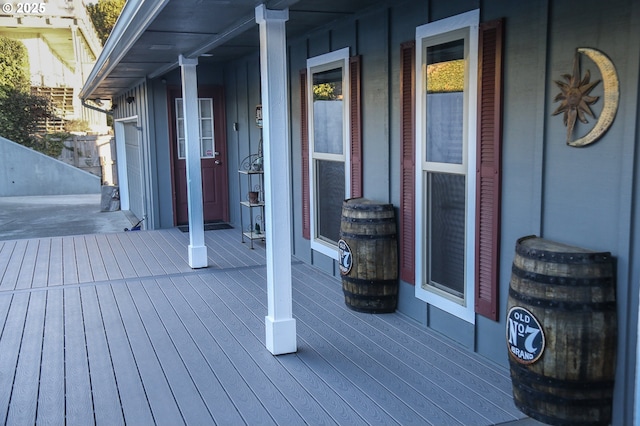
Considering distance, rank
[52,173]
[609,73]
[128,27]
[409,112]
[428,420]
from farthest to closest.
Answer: [52,173]
[128,27]
[409,112]
[428,420]
[609,73]

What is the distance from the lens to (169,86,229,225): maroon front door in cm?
919

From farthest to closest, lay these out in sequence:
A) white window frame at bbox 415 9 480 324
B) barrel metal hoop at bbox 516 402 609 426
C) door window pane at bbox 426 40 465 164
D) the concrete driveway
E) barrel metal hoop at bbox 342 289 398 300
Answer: the concrete driveway, barrel metal hoop at bbox 342 289 398 300, door window pane at bbox 426 40 465 164, white window frame at bbox 415 9 480 324, barrel metal hoop at bbox 516 402 609 426

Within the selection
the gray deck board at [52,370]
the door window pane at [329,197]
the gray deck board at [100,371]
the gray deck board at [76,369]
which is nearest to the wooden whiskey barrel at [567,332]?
the gray deck board at [100,371]

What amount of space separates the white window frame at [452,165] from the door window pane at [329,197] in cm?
146

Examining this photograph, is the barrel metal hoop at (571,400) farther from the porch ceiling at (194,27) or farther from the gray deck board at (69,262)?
the gray deck board at (69,262)

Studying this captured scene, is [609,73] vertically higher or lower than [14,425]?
higher

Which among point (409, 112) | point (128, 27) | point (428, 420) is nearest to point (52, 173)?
point (128, 27)

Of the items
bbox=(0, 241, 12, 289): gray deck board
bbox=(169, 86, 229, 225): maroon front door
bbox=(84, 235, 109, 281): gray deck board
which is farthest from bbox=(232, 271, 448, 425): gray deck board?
bbox=(169, 86, 229, 225): maroon front door

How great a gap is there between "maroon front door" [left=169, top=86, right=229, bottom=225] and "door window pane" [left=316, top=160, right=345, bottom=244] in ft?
11.4

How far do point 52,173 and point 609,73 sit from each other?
1709cm

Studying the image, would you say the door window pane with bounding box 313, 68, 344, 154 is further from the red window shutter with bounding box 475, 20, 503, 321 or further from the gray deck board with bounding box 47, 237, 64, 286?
the gray deck board with bounding box 47, 237, 64, 286

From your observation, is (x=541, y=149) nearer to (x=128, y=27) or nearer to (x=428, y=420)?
(x=428, y=420)

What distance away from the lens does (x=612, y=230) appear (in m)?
2.87

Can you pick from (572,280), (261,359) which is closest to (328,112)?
(261,359)
